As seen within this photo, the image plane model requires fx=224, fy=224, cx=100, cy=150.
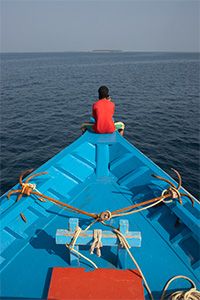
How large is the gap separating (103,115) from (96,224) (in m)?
2.95

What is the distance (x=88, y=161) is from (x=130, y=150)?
122cm

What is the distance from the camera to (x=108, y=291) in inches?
122

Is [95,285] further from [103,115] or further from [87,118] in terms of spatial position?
[87,118]

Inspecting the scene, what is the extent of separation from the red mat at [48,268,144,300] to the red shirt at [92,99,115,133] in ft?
13.0

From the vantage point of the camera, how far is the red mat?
304 centimetres

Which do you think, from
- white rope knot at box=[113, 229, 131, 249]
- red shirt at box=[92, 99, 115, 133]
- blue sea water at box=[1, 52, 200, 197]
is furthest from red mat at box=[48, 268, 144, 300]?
blue sea water at box=[1, 52, 200, 197]

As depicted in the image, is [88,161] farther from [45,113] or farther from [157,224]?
[45,113]

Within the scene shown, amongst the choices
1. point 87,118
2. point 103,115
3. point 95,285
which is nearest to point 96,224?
point 95,285

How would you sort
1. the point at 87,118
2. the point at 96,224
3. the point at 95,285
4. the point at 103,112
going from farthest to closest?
the point at 87,118, the point at 103,112, the point at 96,224, the point at 95,285

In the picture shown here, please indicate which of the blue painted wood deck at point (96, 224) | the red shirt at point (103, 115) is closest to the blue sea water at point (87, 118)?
the blue painted wood deck at point (96, 224)

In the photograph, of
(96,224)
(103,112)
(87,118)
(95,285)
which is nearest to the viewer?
(95,285)

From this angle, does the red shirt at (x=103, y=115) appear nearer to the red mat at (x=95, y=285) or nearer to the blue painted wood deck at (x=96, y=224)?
the blue painted wood deck at (x=96, y=224)

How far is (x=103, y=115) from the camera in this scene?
624 centimetres

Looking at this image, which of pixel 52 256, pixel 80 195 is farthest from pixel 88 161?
pixel 52 256
